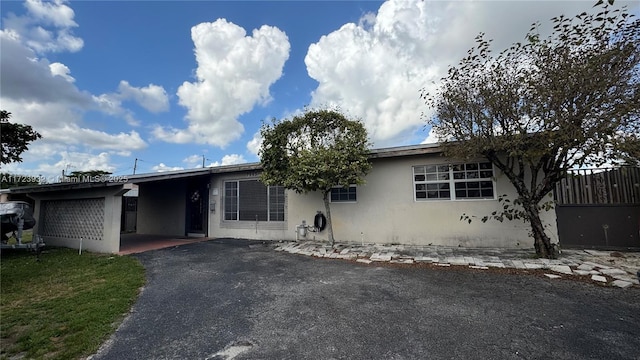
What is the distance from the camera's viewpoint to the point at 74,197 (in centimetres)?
945

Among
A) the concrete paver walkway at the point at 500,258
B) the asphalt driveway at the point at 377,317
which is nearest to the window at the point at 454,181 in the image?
the concrete paver walkway at the point at 500,258

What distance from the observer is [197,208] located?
12.2 meters

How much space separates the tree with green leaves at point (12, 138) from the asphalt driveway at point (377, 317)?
44.1 ft

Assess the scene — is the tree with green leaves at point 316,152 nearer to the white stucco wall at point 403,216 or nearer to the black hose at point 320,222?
the black hose at point 320,222

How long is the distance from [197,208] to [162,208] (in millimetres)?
2344

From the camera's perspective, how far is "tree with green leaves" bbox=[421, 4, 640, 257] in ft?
15.8

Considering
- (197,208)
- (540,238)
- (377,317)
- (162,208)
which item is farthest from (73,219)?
(540,238)

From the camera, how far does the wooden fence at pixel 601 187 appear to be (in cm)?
648

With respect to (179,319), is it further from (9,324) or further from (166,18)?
(166,18)

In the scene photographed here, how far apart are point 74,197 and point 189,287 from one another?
795cm

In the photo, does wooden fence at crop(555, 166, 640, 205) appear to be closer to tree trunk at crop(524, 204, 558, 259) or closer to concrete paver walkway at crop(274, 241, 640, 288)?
concrete paver walkway at crop(274, 241, 640, 288)

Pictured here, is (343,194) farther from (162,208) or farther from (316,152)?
(162,208)

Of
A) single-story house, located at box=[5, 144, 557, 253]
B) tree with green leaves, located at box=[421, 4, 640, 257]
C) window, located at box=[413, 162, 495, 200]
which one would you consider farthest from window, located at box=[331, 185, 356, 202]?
tree with green leaves, located at box=[421, 4, 640, 257]

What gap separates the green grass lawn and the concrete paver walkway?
429cm
